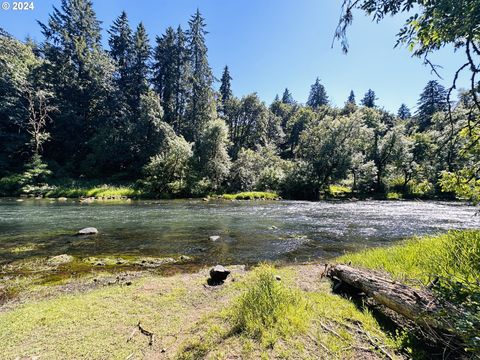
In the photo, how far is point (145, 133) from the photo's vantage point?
38.9 metres

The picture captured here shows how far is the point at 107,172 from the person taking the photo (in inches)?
1544

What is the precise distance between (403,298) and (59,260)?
9312 millimetres

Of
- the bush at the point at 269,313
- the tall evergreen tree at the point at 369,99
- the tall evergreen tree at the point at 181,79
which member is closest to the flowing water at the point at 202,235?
the bush at the point at 269,313

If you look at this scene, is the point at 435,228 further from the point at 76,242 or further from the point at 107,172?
the point at 107,172

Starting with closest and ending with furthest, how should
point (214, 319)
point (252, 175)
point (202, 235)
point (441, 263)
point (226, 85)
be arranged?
point (214, 319), point (441, 263), point (202, 235), point (252, 175), point (226, 85)

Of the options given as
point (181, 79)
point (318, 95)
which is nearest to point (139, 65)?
point (181, 79)

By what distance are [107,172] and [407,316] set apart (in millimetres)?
42633

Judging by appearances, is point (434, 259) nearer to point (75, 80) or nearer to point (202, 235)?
point (202, 235)

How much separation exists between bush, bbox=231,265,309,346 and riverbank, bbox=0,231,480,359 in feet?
0.05

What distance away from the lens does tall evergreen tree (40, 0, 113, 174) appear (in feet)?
131

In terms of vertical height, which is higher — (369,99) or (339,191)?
(369,99)

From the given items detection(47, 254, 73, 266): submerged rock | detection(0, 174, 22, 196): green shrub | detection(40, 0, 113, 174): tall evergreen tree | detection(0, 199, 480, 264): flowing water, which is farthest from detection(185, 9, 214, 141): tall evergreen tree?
detection(47, 254, 73, 266): submerged rock

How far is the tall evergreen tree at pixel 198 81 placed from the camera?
4484 cm

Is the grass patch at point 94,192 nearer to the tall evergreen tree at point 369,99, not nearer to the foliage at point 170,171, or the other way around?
→ the foliage at point 170,171
